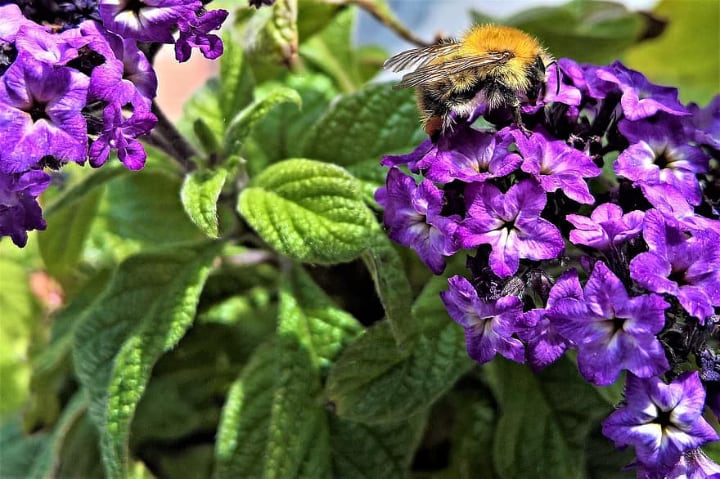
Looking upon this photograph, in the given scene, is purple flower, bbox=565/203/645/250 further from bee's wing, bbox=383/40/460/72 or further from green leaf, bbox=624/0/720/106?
green leaf, bbox=624/0/720/106

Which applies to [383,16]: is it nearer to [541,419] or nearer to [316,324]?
[316,324]

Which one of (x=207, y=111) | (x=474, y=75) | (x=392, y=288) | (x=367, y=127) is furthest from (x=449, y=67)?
(x=207, y=111)

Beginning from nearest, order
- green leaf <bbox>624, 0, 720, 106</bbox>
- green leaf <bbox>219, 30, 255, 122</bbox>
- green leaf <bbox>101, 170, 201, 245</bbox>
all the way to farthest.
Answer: green leaf <bbox>219, 30, 255, 122</bbox>, green leaf <bbox>101, 170, 201, 245</bbox>, green leaf <bbox>624, 0, 720, 106</bbox>

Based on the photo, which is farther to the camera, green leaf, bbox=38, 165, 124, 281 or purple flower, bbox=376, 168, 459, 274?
green leaf, bbox=38, 165, 124, 281

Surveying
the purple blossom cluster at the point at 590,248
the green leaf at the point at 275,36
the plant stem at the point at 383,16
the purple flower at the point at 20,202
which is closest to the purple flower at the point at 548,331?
the purple blossom cluster at the point at 590,248

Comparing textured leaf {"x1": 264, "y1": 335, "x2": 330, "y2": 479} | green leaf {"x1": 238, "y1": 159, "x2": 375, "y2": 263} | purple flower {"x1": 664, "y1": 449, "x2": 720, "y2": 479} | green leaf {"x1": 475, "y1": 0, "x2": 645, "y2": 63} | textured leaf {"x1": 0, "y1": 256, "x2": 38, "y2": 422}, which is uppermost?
green leaf {"x1": 238, "y1": 159, "x2": 375, "y2": 263}

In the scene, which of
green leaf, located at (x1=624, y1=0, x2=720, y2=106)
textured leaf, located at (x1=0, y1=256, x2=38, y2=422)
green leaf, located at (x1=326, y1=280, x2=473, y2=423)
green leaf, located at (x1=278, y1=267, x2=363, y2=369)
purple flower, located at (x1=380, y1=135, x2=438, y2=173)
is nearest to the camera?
purple flower, located at (x1=380, y1=135, x2=438, y2=173)

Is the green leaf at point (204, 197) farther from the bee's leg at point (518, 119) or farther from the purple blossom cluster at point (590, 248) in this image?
the bee's leg at point (518, 119)

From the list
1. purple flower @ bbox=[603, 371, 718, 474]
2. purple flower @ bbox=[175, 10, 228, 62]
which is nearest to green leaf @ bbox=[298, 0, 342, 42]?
purple flower @ bbox=[175, 10, 228, 62]

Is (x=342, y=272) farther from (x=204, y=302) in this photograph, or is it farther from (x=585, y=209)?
(x=585, y=209)

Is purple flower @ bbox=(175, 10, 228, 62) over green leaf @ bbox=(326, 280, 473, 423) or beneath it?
over
